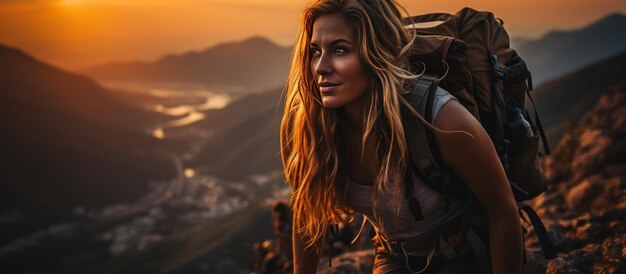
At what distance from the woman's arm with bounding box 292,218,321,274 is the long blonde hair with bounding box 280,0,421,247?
2.8 inches

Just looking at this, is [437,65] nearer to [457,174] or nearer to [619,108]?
[457,174]

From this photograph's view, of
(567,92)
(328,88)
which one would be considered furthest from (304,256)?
(567,92)

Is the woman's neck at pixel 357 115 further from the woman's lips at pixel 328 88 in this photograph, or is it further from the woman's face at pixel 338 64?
the woman's lips at pixel 328 88

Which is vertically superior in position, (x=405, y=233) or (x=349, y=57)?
(x=349, y=57)

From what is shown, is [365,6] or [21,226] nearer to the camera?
[365,6]

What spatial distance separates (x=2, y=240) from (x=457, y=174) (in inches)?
7601

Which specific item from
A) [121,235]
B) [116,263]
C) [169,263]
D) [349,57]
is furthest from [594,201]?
[121,235]

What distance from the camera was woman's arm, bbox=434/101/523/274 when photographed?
2.88 meters

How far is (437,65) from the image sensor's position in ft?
10.9

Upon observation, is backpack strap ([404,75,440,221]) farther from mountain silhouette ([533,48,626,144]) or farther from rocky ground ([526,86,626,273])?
mountain silhouette ([533,48,626,144])

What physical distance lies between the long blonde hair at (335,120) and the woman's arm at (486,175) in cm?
34

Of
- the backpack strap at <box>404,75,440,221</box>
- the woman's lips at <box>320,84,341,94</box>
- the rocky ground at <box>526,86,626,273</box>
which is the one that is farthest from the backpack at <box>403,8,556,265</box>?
the rocky ground at <box>526,86,626,273</box>

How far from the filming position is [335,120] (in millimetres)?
3691

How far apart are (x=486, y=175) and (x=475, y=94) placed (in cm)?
76
